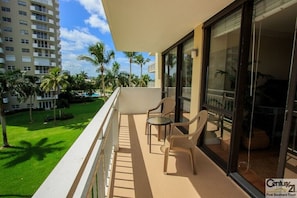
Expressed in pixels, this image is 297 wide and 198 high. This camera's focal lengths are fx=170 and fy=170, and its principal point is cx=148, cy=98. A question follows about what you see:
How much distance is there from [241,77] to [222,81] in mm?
588

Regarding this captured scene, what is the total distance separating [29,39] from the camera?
28.1 m

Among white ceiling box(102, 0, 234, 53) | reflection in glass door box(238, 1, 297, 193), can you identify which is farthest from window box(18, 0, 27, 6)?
reflection in glass door box(238, 1, 297, 193)

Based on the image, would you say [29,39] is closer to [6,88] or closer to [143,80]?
[6,88]

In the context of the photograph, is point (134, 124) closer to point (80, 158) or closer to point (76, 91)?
point (80, 158)

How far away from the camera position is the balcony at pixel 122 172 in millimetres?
733

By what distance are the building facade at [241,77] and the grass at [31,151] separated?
8616mm

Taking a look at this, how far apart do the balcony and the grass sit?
24.0 feet

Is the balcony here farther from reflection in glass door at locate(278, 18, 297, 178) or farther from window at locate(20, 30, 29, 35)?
window at locate(20, 30, 29, 35)

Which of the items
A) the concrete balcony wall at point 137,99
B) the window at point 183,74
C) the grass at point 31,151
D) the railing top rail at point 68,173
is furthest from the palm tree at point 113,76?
the railing top rail at point 68,173

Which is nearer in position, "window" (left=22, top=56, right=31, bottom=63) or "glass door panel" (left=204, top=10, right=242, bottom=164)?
"glass door panel" (left=204, top=10, right=242, bottom=164)

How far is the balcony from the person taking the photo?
2.40ft

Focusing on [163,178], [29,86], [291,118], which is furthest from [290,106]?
[29,86]

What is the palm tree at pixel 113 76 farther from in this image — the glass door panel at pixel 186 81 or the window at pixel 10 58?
the window at pixel 10 58

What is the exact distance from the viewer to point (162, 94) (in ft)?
22.3
